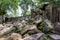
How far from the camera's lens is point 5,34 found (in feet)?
16.0

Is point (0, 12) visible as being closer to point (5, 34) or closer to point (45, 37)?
point (5, 34)

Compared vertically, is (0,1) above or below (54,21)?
above

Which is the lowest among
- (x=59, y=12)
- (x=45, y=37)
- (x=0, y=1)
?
(x=45, y=37)

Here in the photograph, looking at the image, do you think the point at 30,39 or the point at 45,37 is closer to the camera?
the point at 30,39

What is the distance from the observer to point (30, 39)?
13.3 feet

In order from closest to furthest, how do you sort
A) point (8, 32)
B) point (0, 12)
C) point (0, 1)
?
point (8, 32), point (0, 1), point (0, 12)

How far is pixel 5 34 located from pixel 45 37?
1506 mm

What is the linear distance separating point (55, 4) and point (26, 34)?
194cm

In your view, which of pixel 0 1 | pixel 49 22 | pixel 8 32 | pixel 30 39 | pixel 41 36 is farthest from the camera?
pixel 0 1

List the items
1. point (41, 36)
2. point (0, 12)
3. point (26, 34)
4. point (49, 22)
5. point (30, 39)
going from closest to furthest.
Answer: point (30, 39)
point (41, 36)
point (26, 34)
point (49, 22)
point (0, 12)

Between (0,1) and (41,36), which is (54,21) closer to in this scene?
(41,36)

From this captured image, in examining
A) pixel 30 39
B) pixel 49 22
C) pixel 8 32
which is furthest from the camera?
pixel 49 22

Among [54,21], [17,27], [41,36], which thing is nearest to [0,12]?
[17,27]

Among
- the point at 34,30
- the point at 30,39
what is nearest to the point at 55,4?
the point at 34,30
